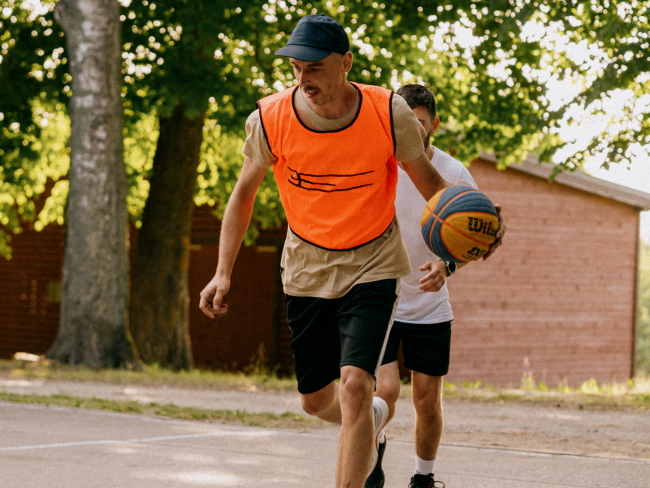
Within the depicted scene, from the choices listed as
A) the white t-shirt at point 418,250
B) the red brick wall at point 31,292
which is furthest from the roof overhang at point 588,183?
the white t-shirt at point 418,250

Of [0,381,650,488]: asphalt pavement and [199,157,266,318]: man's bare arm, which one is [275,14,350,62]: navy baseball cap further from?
[0,381,650,488]: asphalt pavement

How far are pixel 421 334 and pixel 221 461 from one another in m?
1.68

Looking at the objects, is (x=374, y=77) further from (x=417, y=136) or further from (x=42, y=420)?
(x=417, y=136)

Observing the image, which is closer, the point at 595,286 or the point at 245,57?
the point at 245,57

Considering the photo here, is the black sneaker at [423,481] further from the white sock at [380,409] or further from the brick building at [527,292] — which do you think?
the brick building at [527,292]

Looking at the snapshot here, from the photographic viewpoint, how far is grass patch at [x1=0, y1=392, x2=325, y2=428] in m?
7.58

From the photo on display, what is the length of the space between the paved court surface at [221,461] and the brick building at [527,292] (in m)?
13.0

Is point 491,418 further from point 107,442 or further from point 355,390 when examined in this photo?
point 355,390

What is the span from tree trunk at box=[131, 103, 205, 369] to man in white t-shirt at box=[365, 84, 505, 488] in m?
11.3

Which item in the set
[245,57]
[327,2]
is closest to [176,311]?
[245,57]

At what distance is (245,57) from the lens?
1598 centimetres

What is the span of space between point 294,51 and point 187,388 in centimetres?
737

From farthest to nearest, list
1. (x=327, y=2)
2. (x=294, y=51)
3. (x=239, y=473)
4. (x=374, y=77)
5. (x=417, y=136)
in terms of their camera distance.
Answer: (x=327, y=2) < (x=374, y=77) < (x=239, y=473) < (x=417, y=136) < (x=294, y=51)

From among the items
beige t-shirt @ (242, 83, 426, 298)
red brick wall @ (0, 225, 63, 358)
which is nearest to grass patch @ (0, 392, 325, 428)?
beige t-shirt @ (242, 83, 426, 298)
